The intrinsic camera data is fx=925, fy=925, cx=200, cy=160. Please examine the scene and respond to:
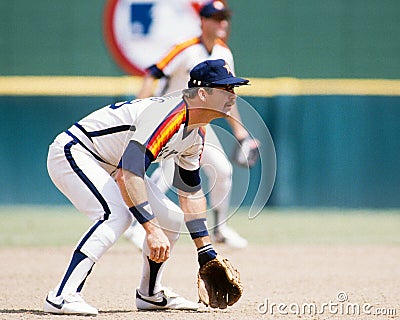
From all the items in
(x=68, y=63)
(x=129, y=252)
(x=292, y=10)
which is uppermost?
(x=292, y=10)

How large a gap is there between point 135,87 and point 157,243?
626 cm

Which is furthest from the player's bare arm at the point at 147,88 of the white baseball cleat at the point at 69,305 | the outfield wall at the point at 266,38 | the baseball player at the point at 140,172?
the outfield wall at the point at 266,38

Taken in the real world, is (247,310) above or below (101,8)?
below

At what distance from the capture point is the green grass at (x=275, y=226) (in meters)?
8.27

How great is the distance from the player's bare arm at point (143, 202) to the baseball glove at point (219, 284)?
482 mm

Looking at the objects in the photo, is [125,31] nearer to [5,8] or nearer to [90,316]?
[5,8]

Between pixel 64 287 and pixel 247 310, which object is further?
pixel 247 310

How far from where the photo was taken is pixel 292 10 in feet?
36.2

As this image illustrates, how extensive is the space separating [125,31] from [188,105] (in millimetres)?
6336

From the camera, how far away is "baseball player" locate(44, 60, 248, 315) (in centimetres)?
426

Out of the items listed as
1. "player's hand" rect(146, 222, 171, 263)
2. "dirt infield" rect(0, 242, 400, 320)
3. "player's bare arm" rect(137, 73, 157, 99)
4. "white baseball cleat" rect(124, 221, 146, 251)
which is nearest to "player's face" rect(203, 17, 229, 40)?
"player's bare arm" rect(137, 73, 157, 99)

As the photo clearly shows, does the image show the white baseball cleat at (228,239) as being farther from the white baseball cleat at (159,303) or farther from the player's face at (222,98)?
the player's face at (222,98)

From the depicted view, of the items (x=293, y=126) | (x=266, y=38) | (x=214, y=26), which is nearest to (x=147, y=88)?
(x=214, y=26)

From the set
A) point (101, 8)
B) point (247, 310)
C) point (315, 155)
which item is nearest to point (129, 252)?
point (247, 310)
